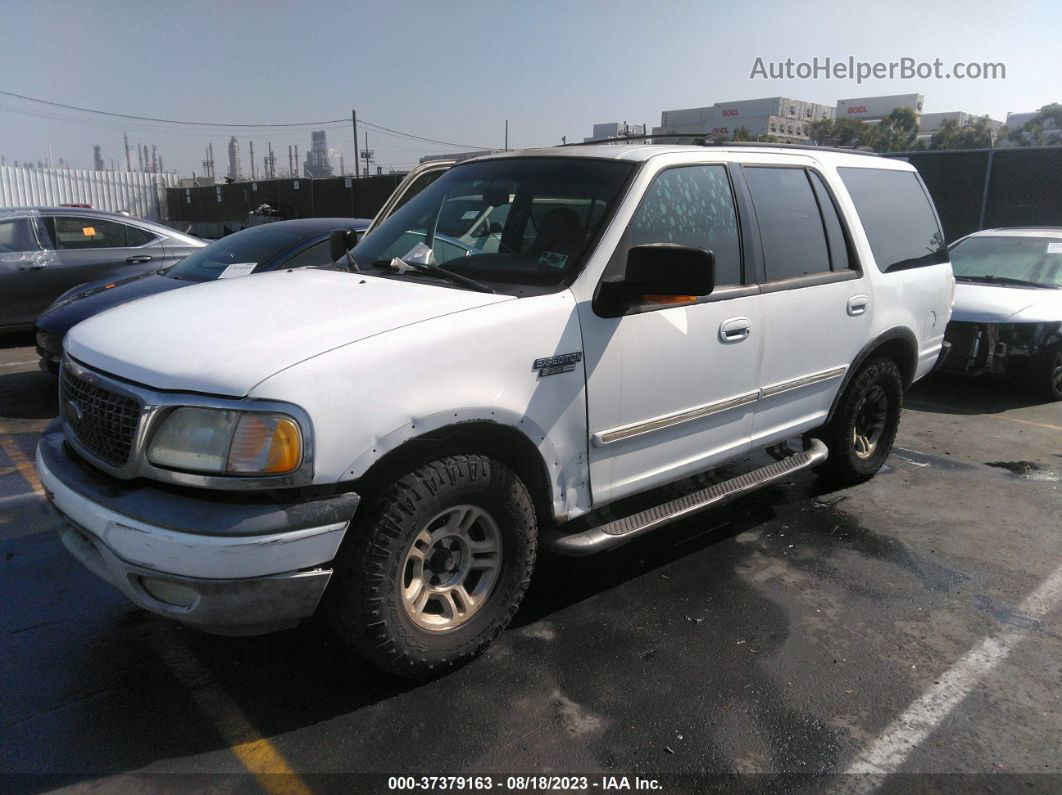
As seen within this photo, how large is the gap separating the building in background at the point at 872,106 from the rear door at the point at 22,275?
104708 millimetres

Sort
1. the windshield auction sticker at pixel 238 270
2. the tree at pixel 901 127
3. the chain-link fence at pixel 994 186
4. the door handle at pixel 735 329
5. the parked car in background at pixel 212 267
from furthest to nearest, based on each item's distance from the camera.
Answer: the tree at pixel 901 127
the chain-link fence at pixel 994 186
the windshield auction sticker at pixel 238 270
the parked car in background at pixel 212 267
the door handle at pixel 735 329

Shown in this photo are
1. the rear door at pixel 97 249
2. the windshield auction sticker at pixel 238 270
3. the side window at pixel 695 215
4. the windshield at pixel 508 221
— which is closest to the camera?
the windshield at pixel 508 221

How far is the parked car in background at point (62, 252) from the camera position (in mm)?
8750

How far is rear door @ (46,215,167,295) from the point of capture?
352 inches

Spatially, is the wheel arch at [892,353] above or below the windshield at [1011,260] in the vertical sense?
below

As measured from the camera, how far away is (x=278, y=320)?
2.80m

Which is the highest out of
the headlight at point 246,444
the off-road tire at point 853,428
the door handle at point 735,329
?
the door handle at point 735,329

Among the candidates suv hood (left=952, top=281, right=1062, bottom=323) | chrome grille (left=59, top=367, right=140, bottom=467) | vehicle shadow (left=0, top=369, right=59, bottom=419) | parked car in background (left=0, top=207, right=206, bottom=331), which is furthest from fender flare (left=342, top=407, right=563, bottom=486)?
parked car in background (left=0, top=207, right=206, bottom=331)

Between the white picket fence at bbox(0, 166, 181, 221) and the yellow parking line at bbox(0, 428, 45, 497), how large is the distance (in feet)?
60.6

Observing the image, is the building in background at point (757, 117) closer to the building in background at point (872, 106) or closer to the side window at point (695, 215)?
the building in background at point (872, 106)

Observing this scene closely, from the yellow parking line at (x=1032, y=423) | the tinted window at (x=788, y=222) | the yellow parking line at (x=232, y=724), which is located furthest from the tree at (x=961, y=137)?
the yellow parking line at (x=232, y=724)

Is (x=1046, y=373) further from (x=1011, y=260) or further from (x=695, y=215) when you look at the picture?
(x=695, y=215)

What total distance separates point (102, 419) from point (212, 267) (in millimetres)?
4733

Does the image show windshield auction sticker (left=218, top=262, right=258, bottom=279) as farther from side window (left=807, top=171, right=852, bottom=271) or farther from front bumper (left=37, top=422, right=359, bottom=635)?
side window (left=807, top=171, right=852, bottom=271)
